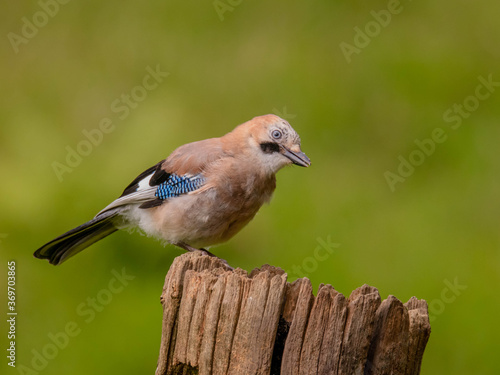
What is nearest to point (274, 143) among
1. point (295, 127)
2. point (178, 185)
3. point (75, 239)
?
point (178, 185)

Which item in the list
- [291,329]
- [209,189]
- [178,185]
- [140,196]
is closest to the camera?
[291,329]

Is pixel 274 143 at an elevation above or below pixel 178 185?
above

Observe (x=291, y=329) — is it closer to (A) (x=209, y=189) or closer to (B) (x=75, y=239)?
(A) (x=209, y=189)

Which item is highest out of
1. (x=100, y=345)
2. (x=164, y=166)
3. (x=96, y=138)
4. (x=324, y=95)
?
(x=324, y=95)

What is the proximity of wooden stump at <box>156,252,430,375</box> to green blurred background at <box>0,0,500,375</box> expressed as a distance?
13.1ft

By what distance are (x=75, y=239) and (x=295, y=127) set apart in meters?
4.28

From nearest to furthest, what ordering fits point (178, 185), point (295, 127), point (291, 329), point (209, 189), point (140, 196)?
1. point (291, 329)
2. point (209, 189)
3. point (178, 185)
4. point (140, 196)
5. point (295, 127)

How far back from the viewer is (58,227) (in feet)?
30.3

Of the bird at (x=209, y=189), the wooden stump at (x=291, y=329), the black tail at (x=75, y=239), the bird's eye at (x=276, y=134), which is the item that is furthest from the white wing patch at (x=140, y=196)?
the wooden stump at (x=291, y=329)

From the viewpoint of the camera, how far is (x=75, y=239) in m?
6.70

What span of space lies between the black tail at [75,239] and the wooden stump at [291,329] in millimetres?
2210

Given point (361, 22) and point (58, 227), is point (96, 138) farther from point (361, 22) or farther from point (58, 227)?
point (361, 22)

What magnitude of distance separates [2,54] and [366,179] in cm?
518

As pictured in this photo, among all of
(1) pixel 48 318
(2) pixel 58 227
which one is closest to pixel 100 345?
(1) pixel 48 318
